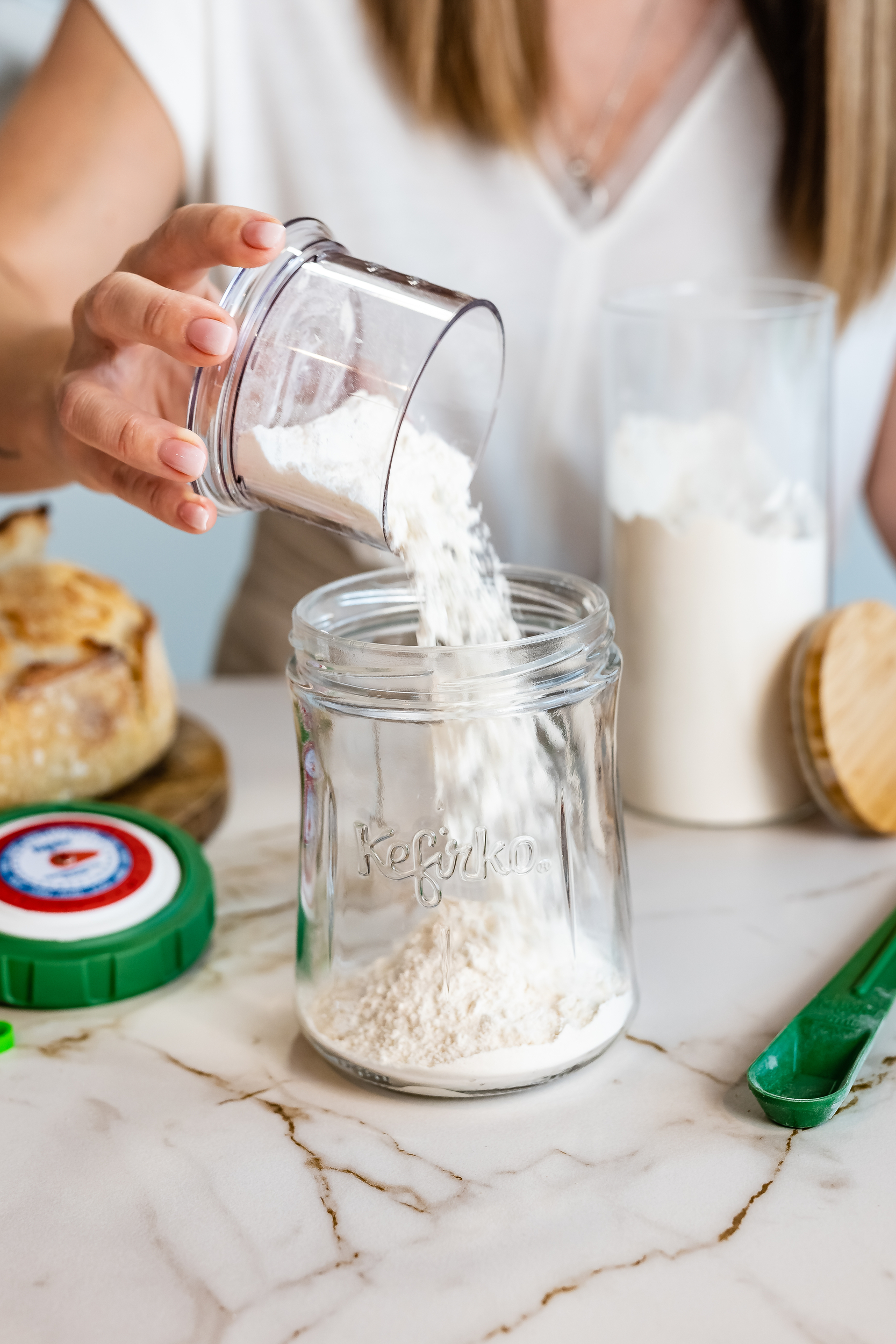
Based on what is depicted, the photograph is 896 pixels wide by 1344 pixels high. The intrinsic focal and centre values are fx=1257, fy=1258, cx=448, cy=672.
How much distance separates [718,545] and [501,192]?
411 millimetres

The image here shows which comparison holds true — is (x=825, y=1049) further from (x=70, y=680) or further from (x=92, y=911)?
(x=70, y=680)

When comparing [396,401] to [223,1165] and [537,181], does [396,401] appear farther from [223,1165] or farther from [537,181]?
[537,181]

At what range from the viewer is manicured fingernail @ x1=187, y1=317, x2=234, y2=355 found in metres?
0.48

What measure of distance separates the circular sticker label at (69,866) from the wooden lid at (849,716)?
378 millimetres

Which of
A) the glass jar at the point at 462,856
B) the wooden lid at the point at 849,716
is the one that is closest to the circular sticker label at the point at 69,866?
the glass jar at the point at 462,856

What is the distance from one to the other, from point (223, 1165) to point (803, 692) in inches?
16.5

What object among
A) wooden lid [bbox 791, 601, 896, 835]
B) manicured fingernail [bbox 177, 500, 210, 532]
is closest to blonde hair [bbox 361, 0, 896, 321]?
wooden lid [bbox 791, 601, 896, 835]

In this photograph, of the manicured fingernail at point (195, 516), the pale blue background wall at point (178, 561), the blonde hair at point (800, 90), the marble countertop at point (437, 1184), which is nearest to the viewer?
the marble countertop at point (437, 1184)

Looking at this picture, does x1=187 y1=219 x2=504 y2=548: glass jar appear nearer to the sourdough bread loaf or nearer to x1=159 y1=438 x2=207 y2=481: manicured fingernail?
x1=159 y1=438 x2=207 y2=481: manicured fingernail

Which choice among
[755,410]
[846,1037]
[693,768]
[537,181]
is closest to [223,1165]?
[846,1037]

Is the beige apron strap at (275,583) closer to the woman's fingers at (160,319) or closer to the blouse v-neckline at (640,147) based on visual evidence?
the blouse v-neckline at (640,147)

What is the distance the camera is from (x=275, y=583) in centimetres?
118

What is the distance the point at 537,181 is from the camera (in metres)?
0.97

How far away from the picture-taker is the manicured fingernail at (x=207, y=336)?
484 millimetres
